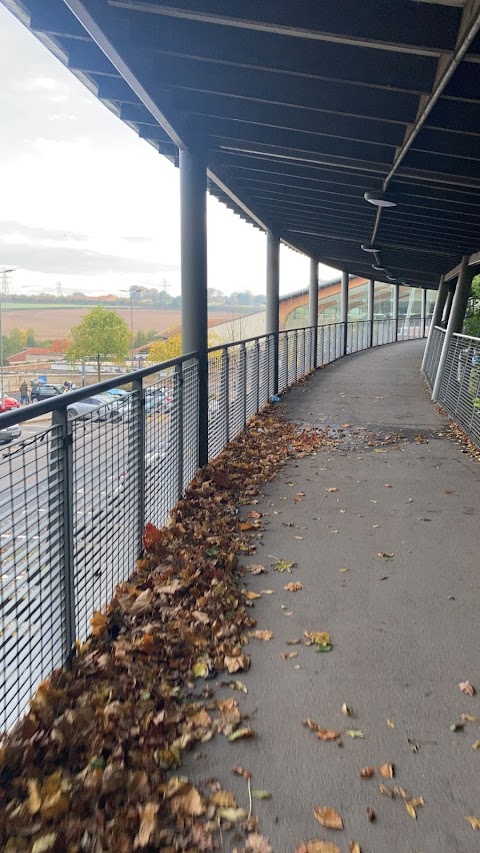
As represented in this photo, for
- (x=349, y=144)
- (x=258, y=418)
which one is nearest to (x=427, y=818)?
(x=349, y=144)

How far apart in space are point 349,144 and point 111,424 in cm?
535

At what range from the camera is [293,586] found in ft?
13.1

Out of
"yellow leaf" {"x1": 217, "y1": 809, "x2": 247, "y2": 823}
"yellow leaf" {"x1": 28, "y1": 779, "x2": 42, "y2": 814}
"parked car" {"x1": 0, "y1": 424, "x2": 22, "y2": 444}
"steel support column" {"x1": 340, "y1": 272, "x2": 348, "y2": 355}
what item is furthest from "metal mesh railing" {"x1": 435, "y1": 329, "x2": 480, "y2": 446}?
"steel support column" {"x1": 340, "y1": 272, "x2": 348, "y2": 355}

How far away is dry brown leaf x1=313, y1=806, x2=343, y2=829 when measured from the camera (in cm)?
210

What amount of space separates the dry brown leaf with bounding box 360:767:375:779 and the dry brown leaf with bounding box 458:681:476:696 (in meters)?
0.72

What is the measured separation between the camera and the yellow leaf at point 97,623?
129 inches

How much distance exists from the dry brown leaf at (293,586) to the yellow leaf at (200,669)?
1005 mm

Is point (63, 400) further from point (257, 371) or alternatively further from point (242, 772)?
point (257, 371)

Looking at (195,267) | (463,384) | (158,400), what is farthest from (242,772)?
(463,384)

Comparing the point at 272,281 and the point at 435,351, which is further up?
the point at 272,281

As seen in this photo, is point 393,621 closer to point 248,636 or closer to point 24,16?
point 248,636

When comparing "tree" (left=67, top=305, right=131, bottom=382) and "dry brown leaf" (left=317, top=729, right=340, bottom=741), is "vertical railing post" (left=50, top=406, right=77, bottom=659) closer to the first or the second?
"dry brown leaf" (left=317, top=729, right=340, bottom=741)

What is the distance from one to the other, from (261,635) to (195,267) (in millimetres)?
4551

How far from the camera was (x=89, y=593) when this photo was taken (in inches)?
129
